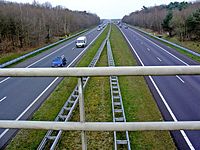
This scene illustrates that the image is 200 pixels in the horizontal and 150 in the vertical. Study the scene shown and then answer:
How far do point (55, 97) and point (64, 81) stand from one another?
3.95 meters

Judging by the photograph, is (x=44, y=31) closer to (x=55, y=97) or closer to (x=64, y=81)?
(x=64, y=81)

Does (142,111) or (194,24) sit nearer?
(142,111)

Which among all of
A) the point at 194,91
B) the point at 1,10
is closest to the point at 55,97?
the point at 194,91

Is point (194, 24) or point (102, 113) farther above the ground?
point (194, 24)

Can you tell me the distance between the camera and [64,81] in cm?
1997

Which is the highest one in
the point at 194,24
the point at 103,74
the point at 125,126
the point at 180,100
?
the point at 194,24

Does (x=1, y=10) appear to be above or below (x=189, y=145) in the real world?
above

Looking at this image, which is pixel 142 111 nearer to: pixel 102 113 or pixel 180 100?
pixel 102 113

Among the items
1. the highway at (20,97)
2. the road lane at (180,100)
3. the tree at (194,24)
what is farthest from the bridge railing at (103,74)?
the tree at (194,24)

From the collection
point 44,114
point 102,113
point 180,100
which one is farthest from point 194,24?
point 44,114

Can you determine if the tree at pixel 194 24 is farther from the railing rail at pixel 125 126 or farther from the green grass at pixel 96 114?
the railing rail at pixel 125 126

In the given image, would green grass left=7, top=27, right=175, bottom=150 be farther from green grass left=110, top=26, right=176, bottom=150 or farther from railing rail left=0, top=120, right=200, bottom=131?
railing rail left=0, top=120, right=200, bottom=131

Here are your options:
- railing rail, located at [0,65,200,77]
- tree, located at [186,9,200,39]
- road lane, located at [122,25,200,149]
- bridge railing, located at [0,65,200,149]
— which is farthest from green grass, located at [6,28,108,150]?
tree, located at [186,9,200,39]

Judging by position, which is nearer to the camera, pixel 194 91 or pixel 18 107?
pixel 18 107
